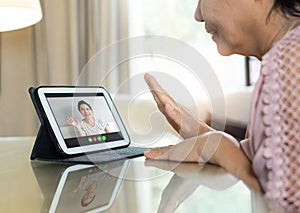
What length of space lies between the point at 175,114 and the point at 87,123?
169 millimetres

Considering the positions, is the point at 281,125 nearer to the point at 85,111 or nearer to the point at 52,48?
the point at 85,111

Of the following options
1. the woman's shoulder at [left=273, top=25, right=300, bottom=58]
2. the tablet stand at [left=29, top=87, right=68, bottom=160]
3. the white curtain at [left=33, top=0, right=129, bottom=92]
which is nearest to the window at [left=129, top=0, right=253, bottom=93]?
the white curtain at [left=33, top=0, right=129, bottom=92]

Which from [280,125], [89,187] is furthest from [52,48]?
[280,125]

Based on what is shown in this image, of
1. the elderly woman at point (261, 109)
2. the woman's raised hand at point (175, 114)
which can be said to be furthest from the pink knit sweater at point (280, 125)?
the woman's raised hand at point (175, 114)

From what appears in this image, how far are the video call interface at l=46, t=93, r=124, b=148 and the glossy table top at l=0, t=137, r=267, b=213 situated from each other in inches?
3.1

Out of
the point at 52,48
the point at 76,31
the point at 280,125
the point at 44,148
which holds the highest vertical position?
the point at 280,125

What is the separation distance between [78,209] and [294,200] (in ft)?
0.80

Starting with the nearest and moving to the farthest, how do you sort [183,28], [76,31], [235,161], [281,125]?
[281,125], [235,161], [76,31], [183,28]

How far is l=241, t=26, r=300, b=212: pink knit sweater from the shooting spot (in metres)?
0.57

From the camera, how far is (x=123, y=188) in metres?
0.65

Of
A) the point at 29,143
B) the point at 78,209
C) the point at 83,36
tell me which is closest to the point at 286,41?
the point at 78,209

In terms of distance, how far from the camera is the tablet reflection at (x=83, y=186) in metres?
0.55

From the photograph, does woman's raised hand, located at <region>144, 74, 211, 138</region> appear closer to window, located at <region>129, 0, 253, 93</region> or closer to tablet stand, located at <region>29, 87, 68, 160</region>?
tablet stand, located at <region>29, 87, 68, 160</region>

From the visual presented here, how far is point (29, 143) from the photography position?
1.20 meters
